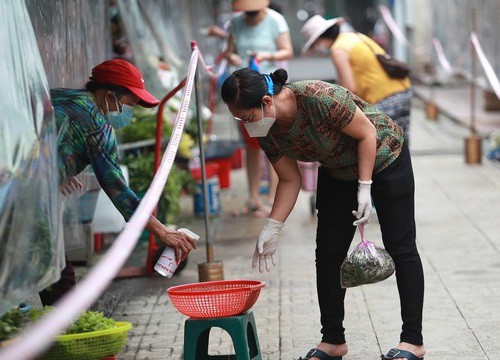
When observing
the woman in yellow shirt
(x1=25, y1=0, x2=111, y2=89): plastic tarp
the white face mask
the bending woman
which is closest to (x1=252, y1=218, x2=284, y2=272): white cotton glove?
the bending woman

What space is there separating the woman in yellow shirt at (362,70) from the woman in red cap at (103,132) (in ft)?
11.8

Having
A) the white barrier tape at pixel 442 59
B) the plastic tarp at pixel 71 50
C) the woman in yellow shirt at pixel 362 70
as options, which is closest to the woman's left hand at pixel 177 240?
the plastic tarp at pixel 71 50

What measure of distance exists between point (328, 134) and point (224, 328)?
3.44ft

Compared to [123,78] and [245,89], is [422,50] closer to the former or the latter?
[123,78]

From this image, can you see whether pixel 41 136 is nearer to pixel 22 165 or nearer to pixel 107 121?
pixel 22 165

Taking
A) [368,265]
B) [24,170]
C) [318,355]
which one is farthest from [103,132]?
[318,355]

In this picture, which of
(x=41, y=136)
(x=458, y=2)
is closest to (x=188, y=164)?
(x=41, y=136)

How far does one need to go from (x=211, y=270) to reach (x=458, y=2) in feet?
47.0

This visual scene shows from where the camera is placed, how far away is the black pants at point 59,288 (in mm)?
5836

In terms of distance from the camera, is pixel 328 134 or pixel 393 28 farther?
pixel 393 28

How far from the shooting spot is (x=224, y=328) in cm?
517

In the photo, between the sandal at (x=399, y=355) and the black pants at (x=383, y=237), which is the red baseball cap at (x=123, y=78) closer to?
the black pants at (x=383, y=237)

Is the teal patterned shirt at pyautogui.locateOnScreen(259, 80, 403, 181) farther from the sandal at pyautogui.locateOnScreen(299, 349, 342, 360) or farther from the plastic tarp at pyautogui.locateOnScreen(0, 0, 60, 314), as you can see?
the plastic tarp at pyautogui.locateOnScreen(0, 0, 60, 314)

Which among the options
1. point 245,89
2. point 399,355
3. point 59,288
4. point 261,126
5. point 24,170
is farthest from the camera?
point 59,288
